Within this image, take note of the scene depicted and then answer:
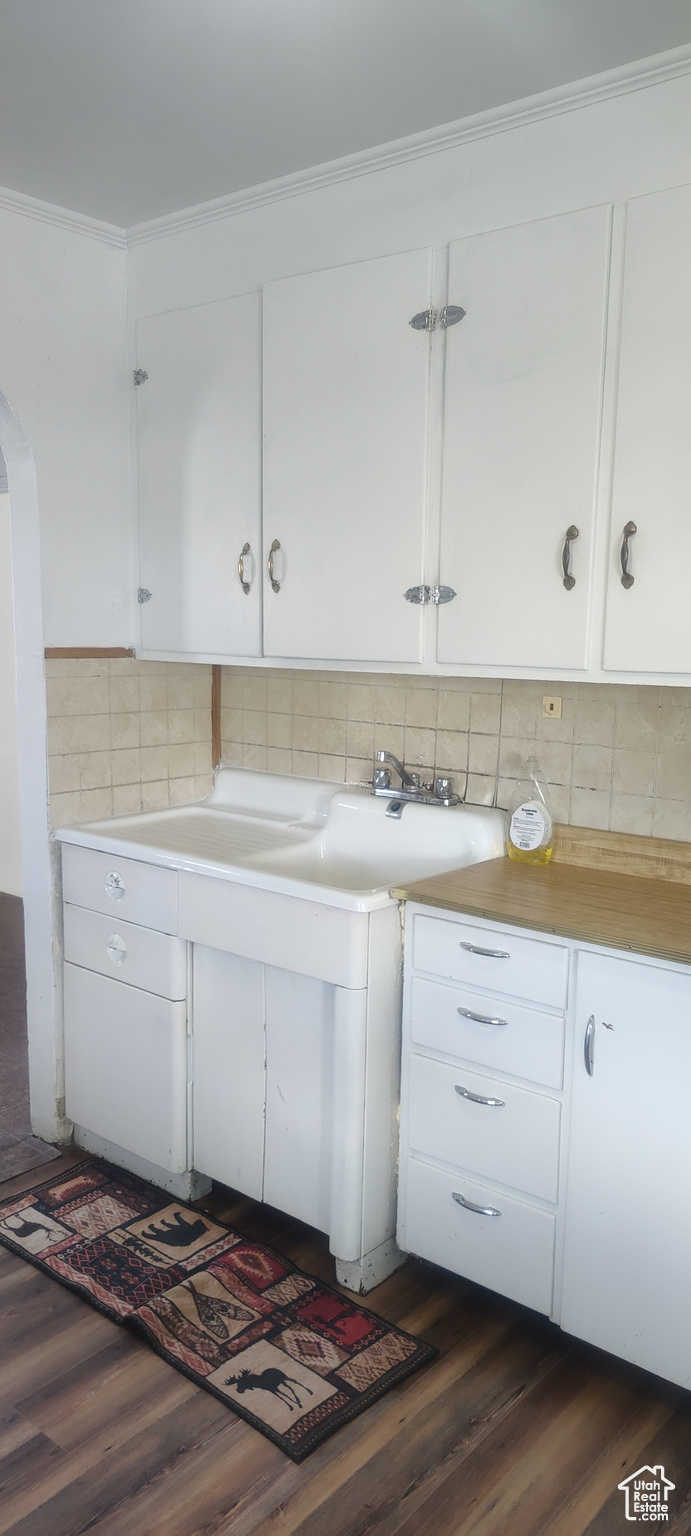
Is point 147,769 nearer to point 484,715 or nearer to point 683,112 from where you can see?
point 484,715

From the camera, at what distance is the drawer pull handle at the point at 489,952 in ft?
6.53

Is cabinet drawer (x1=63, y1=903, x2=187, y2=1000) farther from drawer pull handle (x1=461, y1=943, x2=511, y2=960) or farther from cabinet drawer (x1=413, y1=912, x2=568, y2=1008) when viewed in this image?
drawer pull handle (x1=461, y1=943, x2=511, y2=960)

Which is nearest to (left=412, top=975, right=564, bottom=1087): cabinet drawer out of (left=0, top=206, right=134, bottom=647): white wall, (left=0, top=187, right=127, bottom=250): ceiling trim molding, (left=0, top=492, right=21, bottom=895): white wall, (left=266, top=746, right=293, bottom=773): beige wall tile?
(left=266, top=746, right=293, bottom=773): beige wall tile

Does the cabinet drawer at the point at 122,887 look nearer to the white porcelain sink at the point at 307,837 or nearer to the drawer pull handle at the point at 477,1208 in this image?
the white porcelain sink at the point at 307,837

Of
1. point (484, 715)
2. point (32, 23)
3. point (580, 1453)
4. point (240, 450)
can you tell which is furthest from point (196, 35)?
point (580, 1453)

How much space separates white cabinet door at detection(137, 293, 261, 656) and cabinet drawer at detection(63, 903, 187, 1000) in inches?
29.0

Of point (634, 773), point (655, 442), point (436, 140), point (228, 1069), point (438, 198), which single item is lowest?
point (228, 1069)

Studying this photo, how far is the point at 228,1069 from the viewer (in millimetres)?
2436

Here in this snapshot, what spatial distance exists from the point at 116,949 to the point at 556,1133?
1197mm

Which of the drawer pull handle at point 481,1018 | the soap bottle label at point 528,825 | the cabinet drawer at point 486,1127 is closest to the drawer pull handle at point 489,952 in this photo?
the drawer pull handle at point 481,1018

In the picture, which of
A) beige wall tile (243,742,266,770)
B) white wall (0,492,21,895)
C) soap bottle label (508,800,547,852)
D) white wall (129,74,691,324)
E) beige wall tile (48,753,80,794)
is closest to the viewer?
white wall (129,74,691,324)

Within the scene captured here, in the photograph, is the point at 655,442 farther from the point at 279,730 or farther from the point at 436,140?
the point at 279,730

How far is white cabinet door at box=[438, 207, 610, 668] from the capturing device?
1.99 meters

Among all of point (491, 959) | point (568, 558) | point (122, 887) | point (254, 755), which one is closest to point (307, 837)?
point (254, 755)
